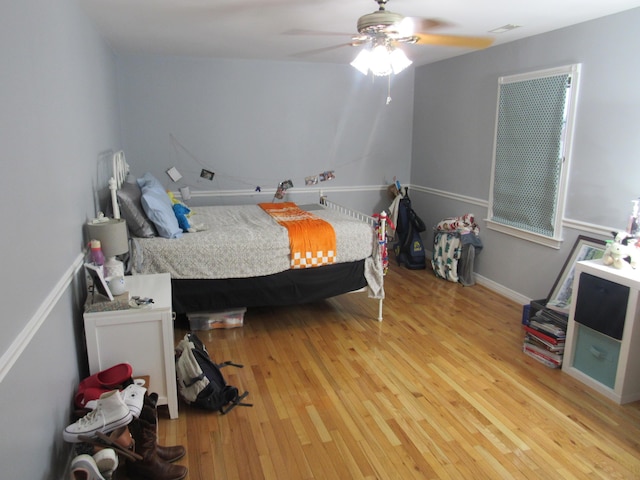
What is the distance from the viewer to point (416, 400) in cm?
254

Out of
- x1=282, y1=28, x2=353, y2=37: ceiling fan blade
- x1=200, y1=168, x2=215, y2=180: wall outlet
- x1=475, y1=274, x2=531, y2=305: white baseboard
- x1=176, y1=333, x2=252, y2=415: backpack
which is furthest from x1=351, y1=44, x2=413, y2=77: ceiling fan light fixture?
x1=200, y1=168, x2=215, y2=180: wall outlet

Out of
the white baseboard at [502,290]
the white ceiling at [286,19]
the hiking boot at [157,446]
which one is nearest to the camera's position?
the hiking boot at [157,446]

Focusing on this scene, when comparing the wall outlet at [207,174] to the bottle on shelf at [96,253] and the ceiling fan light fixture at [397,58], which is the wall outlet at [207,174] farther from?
the ceiling fan light fixture at [397,58]

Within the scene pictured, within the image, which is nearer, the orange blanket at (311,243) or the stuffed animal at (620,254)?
the stuffed animal at (620,254)

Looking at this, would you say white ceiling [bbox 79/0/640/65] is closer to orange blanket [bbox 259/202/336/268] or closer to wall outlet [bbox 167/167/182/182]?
wall outlet [bbox 167/167/182/182]

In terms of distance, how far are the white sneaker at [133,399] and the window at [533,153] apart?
3.13 meters

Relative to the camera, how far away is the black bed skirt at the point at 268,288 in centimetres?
318

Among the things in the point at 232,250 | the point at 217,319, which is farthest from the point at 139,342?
the point at 217,319

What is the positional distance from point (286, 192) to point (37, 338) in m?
3.73

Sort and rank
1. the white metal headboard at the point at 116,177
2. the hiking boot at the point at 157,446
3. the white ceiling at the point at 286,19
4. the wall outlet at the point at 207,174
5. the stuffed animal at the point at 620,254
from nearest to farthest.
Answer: the hiking boot at the point at 157,446 < the stuffed animal at the point at 620,254 < the white ceiling at the point at 286,19 < the white metal headboard at the point at 116,177 < the wall outlet at the point at 207,174

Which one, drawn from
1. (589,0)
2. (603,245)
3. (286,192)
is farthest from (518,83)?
(286,192)

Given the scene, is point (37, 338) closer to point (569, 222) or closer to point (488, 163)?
point (569, 222)

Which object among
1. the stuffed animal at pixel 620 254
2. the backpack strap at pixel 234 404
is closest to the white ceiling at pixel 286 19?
the stuffed animal at pixel 620 254

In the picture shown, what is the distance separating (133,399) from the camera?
1862 millimetres
